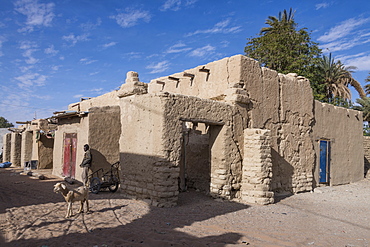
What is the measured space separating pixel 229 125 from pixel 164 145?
7.15ft

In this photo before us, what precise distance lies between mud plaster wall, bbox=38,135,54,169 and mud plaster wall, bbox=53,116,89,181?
10.5 ft

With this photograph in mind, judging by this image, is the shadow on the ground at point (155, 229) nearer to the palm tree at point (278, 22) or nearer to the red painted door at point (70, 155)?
the red painted door at point (70, 155)

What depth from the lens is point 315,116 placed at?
1088 cm

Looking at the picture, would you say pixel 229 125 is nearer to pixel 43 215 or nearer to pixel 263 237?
pixel 263 237

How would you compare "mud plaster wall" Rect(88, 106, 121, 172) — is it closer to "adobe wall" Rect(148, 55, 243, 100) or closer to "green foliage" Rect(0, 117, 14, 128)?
"adobe wall" Rect(148, 55, 243, 100)

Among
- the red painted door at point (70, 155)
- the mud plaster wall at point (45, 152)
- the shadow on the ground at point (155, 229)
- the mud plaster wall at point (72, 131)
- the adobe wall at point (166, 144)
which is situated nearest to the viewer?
the shadow on the ground at point (155, 229)

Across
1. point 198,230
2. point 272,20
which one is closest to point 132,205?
point 198,230

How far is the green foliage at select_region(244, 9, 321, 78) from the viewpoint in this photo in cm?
1925

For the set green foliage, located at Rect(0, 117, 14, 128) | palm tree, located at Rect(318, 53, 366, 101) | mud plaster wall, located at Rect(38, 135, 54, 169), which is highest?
palm tree, located at Rect(318, 53, 366, 101)

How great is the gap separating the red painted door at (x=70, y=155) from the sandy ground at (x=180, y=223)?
2.01 meters

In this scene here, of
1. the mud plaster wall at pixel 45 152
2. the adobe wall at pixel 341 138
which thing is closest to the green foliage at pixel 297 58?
the adobe wall at pixel 341 138

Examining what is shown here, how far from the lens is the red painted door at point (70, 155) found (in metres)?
10.3

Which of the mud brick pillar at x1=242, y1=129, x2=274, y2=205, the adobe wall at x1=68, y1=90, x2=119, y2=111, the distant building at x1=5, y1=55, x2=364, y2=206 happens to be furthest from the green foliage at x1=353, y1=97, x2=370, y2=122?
the adobe wall at x1=68, y1=90, x2=119, y2=111

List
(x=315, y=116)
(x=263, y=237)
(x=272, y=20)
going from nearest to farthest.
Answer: (x=263, y=237) < (x=315, y=116) < (x=272, y=20)
